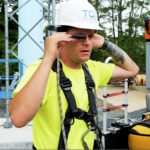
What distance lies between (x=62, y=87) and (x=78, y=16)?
1.63 ft

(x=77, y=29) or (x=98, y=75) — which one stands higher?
(x=77, y=29)

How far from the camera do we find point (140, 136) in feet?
13.5

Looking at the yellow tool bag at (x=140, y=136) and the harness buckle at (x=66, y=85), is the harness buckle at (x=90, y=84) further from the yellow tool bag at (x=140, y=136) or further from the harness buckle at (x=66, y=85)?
the yellow tool bag at (x=140, y=136)

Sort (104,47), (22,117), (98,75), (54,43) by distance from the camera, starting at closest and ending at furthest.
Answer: (22,117) → (54,43) → (98,75) → (104,47)

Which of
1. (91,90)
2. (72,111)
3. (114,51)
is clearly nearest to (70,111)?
(72,111)

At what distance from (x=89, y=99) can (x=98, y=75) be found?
369 millimetres

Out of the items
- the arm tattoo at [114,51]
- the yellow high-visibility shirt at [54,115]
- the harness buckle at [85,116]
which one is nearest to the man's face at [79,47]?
the yellow high-visibility shirt at [54,115]

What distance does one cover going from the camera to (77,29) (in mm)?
1887

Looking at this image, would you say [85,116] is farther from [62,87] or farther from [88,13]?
[88,13]

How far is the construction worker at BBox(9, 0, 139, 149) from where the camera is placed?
1618 mm

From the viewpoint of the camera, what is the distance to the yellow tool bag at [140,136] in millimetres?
4066

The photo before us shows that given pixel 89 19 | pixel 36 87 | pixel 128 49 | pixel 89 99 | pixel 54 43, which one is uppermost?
pixel 89 19

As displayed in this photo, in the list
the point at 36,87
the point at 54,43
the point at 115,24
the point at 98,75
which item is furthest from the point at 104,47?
the point at 115,24

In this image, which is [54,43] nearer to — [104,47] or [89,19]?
[89,19]
